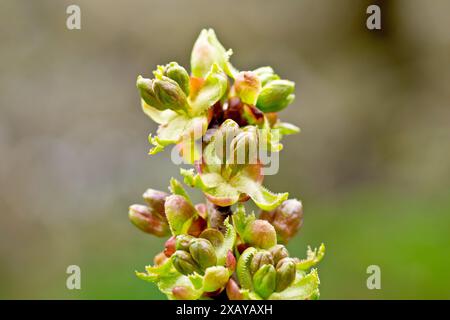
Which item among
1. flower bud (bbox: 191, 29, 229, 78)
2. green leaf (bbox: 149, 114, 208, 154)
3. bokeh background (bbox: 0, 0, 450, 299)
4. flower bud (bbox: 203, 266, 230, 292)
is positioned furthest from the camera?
bokeh background (bbox: 0, 0, 450, 299)

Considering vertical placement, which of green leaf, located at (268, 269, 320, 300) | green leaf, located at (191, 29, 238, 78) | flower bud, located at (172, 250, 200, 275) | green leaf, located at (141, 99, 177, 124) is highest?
green leaf, located at (191, 29, 238, 78)

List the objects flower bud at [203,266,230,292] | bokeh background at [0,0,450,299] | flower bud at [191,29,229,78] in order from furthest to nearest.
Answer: bokeh background at [0,0,450,299], flower bud at [191,29,229,78], flower bud at [203,266,230,292]

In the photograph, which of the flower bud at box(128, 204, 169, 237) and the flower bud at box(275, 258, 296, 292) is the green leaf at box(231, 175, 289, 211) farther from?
the flower bud at box(128, 204, 169, 237)

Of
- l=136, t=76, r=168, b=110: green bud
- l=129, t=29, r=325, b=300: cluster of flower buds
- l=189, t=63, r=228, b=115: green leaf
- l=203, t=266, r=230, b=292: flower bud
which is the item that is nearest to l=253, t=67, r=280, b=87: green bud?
l=129, t=29, r=325, b=300: cluster of flower buds

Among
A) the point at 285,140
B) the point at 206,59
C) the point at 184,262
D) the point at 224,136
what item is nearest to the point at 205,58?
the point at 206,59
